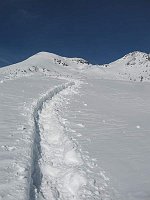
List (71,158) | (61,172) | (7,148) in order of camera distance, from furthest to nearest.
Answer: (71,158) → (7,148) → (61,172)

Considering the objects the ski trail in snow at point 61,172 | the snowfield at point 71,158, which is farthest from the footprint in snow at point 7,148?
the ski trail in snow at point 61,172

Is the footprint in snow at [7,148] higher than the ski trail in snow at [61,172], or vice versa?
the footprint in snow at [7,148]

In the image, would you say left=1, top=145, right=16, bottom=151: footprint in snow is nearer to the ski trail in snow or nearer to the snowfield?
the snowfield

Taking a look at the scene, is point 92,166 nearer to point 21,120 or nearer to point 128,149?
point 128,149

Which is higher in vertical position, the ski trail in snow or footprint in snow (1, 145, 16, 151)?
footprint in snow (1, 145, 16, 151)

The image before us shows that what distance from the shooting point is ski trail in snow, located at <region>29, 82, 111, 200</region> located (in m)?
6.24

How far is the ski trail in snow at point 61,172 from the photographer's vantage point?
20.5ft

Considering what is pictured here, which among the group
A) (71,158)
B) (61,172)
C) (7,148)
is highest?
(7,148)

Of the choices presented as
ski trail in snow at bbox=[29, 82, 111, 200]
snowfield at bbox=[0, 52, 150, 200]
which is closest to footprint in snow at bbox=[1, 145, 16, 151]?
snowfield at bbox=[0, 52, 150, 200]

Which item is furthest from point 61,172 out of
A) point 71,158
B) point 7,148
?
point 7,148

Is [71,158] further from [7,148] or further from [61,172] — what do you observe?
[7,148]

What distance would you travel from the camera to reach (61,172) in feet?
23.9

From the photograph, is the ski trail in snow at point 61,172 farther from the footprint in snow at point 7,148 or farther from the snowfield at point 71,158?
the footprint in snow at point 7,148

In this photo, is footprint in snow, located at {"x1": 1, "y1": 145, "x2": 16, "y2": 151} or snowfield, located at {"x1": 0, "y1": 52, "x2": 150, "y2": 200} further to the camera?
footprint in snow, located at {"x1": 1, "y1": 145, "x2": 16, "y2": 151}
